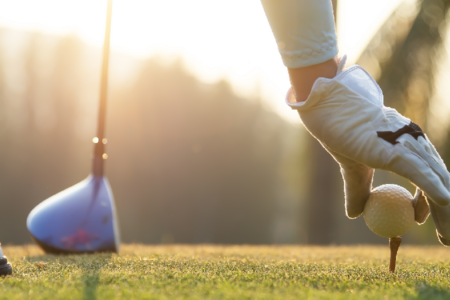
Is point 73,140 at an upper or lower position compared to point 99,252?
lower

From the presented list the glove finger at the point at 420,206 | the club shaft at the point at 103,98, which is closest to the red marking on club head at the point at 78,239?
the club shaft at the point at 103,98

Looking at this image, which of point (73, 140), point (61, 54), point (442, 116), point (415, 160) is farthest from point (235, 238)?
point (415, 160)

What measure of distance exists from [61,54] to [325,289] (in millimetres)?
15591

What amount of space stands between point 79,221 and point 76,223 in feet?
0.06

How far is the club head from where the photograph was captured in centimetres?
215

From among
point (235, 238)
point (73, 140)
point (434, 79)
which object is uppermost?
point (434, 79)

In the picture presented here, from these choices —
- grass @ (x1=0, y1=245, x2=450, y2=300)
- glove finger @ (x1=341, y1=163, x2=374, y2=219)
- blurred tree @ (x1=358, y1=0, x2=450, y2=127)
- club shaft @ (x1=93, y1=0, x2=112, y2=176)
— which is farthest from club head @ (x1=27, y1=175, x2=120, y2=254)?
blurred tree @ (x1=358, y1=0, x2=450, y2=127)

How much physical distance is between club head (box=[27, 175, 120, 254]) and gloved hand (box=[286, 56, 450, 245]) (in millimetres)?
1359

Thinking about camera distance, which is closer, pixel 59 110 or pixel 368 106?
pixel 368 106

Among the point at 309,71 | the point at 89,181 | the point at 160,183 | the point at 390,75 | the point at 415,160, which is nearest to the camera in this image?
the point at 415,160

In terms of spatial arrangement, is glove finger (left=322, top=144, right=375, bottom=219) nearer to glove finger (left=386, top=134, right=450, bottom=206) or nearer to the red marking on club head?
glove finger (left=386, top=134, right=450, bottom=206)

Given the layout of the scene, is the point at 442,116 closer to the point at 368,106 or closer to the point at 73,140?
the point at 368,106

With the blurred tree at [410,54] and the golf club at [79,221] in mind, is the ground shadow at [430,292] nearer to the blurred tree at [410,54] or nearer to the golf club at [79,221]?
the golf club at [79,221]

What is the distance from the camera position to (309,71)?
1.37 meters
